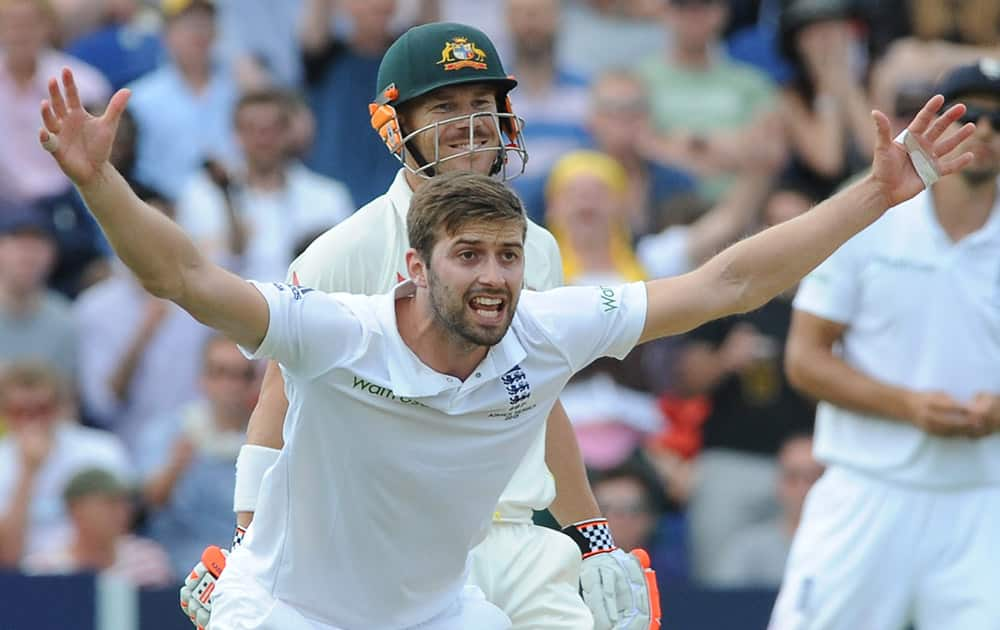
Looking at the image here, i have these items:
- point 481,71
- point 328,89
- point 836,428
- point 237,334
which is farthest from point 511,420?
point 328,89

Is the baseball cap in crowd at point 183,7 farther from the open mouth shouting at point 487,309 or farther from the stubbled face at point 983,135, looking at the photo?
the open mouth shouting at point 487,309

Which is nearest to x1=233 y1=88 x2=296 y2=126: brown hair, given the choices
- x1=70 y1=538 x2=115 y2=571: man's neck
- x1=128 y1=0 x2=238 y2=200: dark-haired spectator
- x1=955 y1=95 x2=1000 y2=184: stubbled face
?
x1=128 y1=0 x2=238 y2=200: dark-haired spectator

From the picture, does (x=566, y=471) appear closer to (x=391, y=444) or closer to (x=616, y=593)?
(x=616, y=593)

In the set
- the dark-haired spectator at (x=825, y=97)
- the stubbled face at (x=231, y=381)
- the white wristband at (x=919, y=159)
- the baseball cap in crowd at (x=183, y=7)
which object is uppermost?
the baseball cap in crowd at (x=183, y=7)

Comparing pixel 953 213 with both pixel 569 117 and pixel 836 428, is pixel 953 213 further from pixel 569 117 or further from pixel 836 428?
pixel 569 117

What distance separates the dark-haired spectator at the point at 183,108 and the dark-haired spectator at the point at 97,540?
75.1 inches

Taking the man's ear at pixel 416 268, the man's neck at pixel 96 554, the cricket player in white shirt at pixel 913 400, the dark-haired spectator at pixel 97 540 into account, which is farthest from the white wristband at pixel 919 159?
the man's neck at pixel 96 554

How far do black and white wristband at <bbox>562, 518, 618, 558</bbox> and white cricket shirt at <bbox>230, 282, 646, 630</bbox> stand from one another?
0.67m

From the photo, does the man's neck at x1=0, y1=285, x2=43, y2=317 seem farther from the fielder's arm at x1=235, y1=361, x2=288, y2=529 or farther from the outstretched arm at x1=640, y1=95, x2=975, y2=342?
the outstretched arm at x1=640, y1=95, x2=975, y2=342

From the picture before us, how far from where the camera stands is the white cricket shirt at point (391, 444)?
453 cm

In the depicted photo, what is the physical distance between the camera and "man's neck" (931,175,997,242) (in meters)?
6.66

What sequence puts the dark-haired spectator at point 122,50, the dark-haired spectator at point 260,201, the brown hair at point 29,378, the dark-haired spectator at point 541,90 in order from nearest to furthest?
1. the brown hair at point 29,378
2. the dark-haired spectator at point 260,201
3. the dark-haired spectator at point 541,90
4. the dark-haired spectator at point 122,50

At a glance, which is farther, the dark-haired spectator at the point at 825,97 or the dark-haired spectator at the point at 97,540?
the dark-haired spectator at the point at 825,97

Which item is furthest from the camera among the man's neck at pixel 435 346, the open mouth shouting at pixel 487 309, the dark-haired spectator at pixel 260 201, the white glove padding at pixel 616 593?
the dark-haired spectator at pixel 260 201
